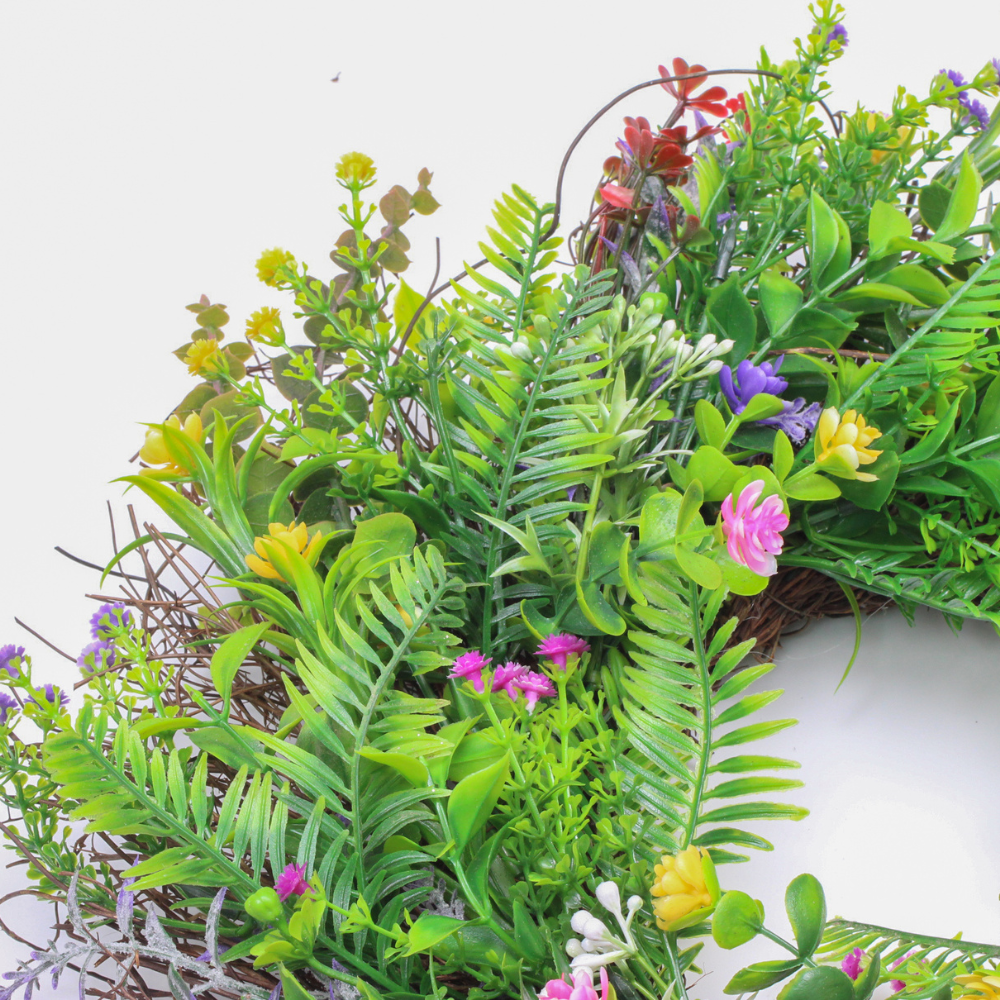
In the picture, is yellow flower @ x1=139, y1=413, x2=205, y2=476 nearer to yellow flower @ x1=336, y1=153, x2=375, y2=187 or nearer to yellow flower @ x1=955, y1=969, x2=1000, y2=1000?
yellow flower @ x1=336, y1=153, x2=375, y2=187

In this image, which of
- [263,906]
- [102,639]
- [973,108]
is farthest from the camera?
[973,108]

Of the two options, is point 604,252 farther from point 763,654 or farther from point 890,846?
point 890,846

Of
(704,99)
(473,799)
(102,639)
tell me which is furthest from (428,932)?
(704,99)

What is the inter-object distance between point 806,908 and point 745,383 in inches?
15.7

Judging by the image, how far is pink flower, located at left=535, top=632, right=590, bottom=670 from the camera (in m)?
0.62

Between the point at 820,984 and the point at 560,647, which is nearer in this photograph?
the point at 820,984

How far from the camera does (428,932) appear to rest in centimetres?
44

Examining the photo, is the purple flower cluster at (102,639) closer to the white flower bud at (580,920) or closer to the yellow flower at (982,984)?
the white flower bud at (580,920)

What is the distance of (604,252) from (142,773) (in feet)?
2.13

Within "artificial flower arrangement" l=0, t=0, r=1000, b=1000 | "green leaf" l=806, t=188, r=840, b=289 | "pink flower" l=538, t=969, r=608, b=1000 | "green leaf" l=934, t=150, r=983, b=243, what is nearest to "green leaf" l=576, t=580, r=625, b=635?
"artificial flower arrangement" l=0, t=0, r=1000, b=1000

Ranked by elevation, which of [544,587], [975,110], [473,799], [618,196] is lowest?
[473,799]

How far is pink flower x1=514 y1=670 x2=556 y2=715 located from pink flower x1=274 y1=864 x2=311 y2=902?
19 centimetres

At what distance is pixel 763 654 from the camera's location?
798 mm

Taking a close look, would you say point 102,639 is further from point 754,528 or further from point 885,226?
point 885,226
